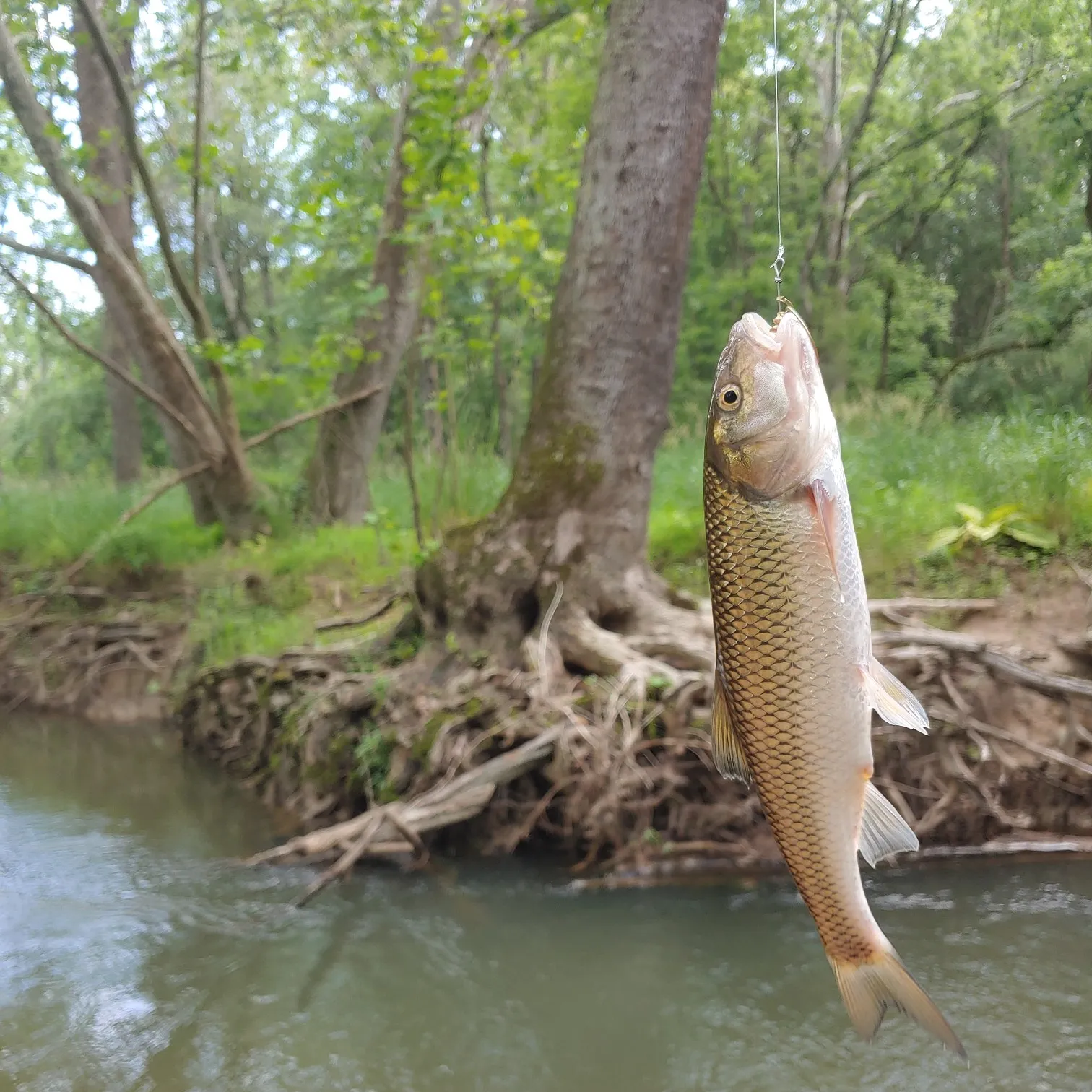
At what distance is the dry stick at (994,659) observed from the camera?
5168mm

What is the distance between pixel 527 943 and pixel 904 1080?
1855 millimetres

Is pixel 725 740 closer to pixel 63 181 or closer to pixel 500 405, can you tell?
pixel 63 181

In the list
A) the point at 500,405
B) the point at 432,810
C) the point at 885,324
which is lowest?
the point at 432,810

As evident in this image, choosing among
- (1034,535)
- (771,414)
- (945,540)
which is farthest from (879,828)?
(1034,535)

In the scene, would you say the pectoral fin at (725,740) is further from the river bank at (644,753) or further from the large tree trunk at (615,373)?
the large tree trunk at (615,373)

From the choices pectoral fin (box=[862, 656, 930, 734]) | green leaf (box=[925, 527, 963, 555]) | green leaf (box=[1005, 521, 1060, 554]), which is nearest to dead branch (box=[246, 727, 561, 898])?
green leaf (box=[925, 527, 963, 555])

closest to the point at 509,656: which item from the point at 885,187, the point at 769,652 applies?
the point at 769,652

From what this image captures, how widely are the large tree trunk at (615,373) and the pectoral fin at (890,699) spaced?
3899 millimetres

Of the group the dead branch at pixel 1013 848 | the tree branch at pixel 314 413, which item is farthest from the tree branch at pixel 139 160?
the dead branch at pixel 1013 848

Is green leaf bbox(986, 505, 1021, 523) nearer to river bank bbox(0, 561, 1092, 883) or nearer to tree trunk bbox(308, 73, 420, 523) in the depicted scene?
river bank bbox(0, 561, 1092, 883)

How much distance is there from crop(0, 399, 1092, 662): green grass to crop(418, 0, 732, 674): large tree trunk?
4.58 ft

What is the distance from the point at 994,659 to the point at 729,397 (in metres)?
4.44

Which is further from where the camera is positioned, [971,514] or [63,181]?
[63,181]

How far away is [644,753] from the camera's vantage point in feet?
17.3
